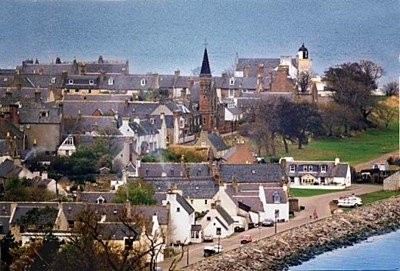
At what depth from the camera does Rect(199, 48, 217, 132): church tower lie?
14953mm

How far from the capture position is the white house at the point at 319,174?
1398 cm

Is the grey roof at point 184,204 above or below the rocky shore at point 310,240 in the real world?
above

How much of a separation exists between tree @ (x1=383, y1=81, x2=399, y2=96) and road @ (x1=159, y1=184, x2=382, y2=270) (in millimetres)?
3285

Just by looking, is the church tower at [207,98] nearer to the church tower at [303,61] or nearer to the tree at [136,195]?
the church tower at [303,61]

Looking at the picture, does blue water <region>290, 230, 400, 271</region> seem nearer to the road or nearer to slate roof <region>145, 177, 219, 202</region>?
the road

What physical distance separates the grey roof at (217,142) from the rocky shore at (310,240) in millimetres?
Answer: 1441

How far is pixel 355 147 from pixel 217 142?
1950 millimetres

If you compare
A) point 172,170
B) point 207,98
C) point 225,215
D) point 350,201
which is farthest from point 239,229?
point 207,98

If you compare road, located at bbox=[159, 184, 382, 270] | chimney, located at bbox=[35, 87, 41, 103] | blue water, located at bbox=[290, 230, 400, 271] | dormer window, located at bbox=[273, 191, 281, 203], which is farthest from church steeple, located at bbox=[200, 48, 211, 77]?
blue water, located at bbox=[290, 230, 400, 271]

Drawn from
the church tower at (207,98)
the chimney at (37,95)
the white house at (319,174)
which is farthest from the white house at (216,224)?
the church tower at (207,98)

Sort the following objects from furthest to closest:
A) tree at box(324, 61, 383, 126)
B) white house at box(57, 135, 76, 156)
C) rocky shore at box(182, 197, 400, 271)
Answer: tree at box(324, 61, 383, 126) → white house at box(57, 135, 76, 156) → rocky shore at box(182, 197, 400, 271)

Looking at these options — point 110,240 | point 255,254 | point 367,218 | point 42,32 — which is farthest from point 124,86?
point 110,240

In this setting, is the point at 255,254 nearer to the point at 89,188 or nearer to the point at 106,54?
the point at 89,188

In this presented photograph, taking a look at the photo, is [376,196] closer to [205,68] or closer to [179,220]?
[205,68]
